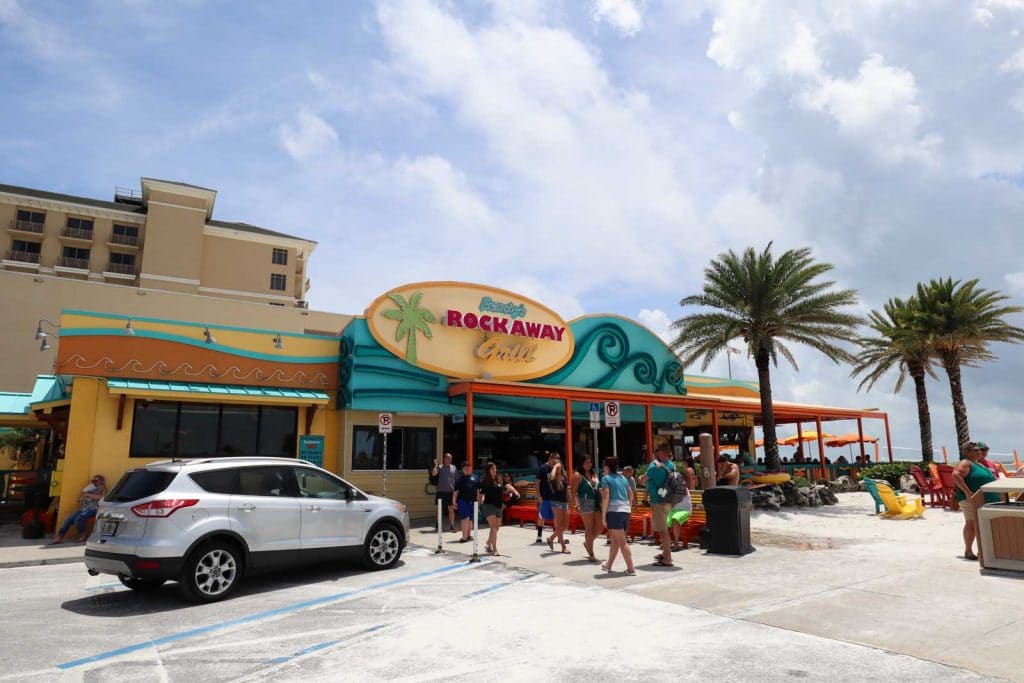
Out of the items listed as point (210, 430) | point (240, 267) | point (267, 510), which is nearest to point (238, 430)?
point (210, 430)

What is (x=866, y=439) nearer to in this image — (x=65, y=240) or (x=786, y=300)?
(x=786, y=300)

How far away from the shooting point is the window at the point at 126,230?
57.0 metres

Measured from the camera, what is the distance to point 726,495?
11.4 meters

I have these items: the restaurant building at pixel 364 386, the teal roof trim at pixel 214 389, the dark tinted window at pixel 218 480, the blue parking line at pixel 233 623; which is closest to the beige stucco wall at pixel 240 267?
the restaurant building at pixel 364 386

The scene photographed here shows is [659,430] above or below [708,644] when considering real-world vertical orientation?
above

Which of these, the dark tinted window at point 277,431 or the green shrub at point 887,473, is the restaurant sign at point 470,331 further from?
the green shrub at point 887,473

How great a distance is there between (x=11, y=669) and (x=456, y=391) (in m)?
13.5

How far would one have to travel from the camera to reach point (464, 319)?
20.3m

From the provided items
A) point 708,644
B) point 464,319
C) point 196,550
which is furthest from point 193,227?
point 708,644

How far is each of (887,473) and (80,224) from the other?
62058 millimetres

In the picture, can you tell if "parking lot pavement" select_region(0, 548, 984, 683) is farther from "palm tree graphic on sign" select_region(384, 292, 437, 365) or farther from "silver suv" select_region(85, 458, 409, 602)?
→ "palm tree graphic on sign" select_region(384, 292, 437, 365)

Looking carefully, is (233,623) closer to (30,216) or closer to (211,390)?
(211,390)

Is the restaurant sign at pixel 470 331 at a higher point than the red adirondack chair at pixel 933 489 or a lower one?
higher

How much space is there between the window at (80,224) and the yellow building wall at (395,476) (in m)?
50.8
